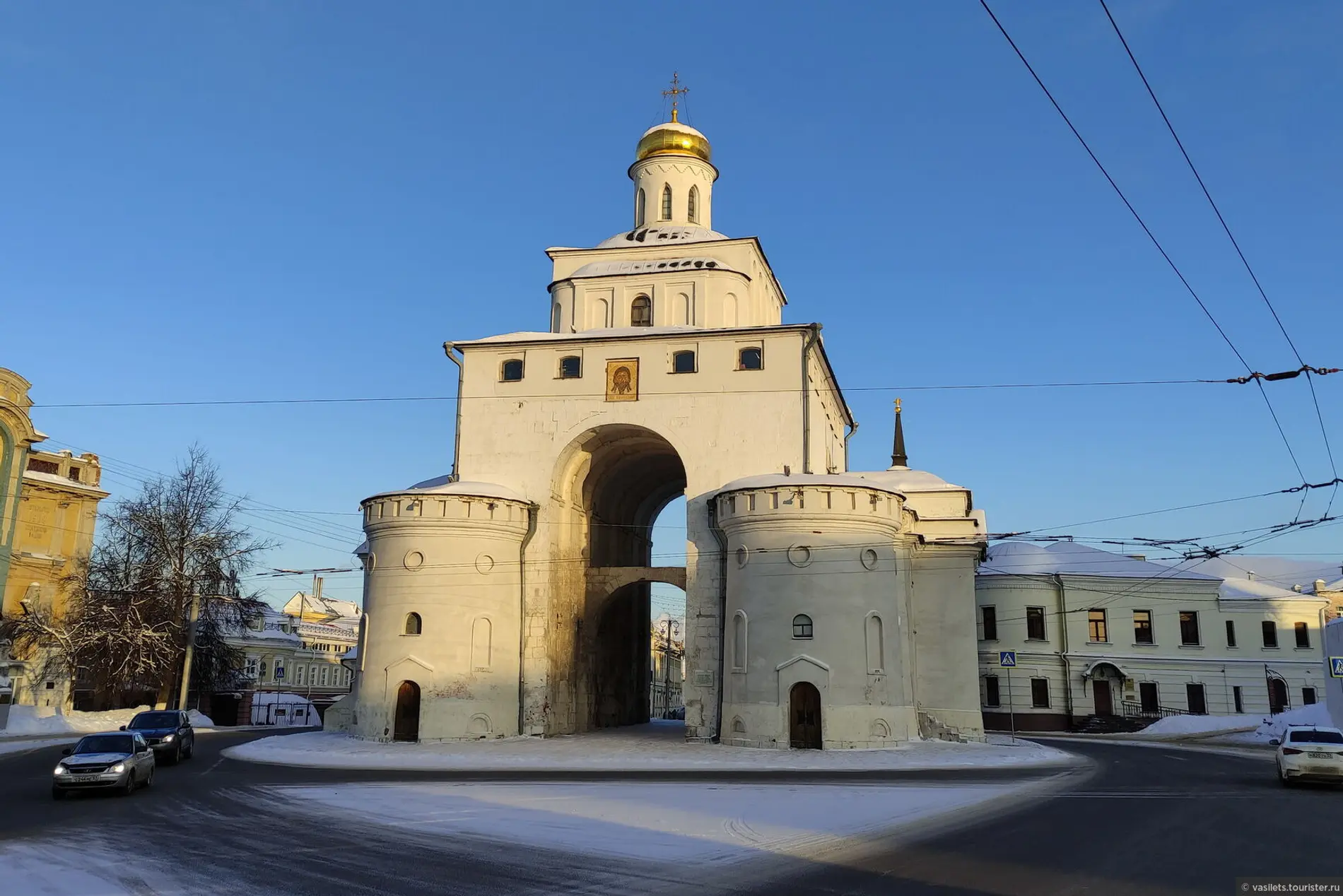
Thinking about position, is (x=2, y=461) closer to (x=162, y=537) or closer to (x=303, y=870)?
(x=162, y=537)

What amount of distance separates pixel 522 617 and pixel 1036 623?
24473 mm

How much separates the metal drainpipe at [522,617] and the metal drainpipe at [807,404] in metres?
8.54

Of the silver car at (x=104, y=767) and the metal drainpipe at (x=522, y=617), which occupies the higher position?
the metal drainpipe at (x=522, y=617)

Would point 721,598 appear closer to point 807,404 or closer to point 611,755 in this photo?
point 807,404

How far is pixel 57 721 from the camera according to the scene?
36188 millimetres

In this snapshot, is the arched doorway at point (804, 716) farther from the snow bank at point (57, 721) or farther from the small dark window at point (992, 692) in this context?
the snow bank at point (57, 721)

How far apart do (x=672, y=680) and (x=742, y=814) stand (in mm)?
102069

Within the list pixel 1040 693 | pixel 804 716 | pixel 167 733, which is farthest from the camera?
pixel 1040 693

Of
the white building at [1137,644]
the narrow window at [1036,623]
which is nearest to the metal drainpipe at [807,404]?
the white building at [1137,644]

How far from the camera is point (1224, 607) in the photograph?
1724 inches

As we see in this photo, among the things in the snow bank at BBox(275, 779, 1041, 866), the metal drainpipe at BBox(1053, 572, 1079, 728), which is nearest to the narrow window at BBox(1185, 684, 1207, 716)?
the metal drainpipe at BBox(1053, 572, 1079, 728)

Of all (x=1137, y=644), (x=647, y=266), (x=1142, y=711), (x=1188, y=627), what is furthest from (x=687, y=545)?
(x=1188, y=627)

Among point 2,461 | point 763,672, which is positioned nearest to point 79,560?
point 2,461

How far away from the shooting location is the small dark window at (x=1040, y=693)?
4272cm
